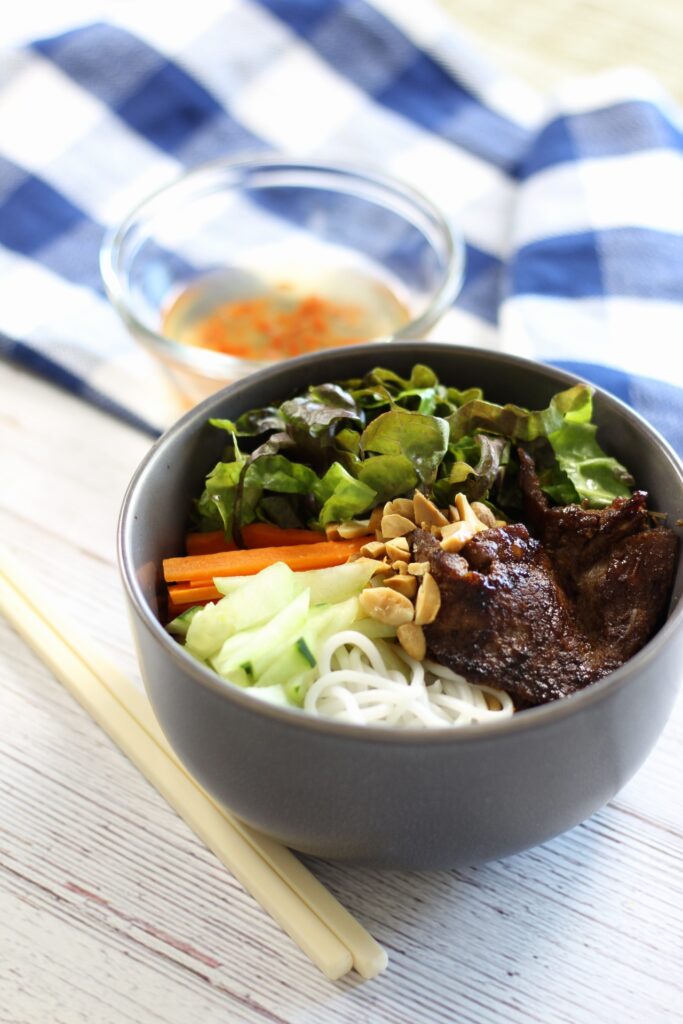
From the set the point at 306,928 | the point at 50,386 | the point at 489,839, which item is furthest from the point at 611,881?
the point at 50,386

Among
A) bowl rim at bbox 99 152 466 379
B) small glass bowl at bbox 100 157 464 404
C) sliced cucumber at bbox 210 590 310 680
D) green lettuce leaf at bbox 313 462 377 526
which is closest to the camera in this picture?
sliced cucumber at bbox 210 590 310 680

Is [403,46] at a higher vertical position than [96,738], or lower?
higher

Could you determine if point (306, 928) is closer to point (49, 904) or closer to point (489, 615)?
point (49, 904)

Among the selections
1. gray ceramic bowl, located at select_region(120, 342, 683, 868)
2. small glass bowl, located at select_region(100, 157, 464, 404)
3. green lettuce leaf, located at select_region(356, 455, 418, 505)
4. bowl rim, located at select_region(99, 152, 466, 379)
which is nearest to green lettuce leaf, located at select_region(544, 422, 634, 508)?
gray ceramic bowl, located at select_region(120, 342, 683, 868)

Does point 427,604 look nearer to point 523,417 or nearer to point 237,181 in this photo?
point 523,417

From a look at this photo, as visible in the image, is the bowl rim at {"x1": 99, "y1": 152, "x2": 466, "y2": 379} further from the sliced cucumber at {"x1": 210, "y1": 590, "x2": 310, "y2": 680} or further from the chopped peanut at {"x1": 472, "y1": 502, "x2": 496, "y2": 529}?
the sliced cucumber at {"x1": 210, "y1": 590, "x2": 310, "y2": 680}

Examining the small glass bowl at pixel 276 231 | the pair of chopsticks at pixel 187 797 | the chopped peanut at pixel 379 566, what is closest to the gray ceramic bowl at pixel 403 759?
the pair of chopsticks at pixel 187 797
